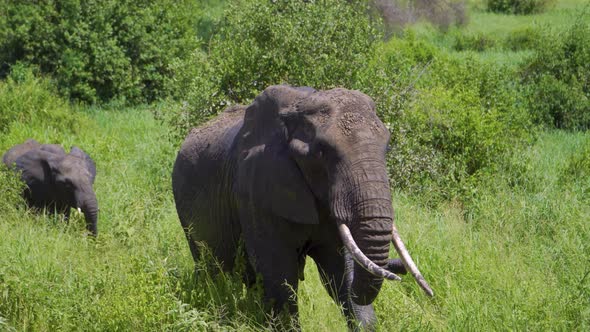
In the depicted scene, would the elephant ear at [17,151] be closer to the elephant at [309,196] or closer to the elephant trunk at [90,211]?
the elephant trunk at [90,211]

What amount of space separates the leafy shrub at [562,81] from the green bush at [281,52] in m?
5.15

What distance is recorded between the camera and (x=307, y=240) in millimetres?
5117

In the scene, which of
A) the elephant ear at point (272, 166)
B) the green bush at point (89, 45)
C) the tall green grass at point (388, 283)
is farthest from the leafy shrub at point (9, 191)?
the green bush at point (89, 45)

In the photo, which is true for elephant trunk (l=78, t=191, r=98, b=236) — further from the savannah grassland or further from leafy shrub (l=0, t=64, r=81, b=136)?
leafy shrub (l=0, t=64, r=81, b=136)

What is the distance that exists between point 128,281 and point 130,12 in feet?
34.4

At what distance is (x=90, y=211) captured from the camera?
31.3ft

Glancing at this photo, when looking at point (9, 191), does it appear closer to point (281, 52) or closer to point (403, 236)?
point (281, 52)

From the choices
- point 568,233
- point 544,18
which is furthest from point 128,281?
point 544,18

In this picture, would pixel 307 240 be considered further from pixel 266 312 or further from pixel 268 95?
pixel 268 95

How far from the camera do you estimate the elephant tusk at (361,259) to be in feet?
13.9

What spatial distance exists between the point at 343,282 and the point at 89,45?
10954mm

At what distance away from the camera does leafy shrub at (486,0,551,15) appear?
27172 mm

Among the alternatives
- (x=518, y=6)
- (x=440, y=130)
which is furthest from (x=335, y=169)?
(x=518, y=6)

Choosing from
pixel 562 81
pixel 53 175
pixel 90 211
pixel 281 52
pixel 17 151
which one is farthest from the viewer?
pixel 562 81
